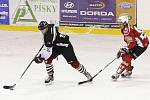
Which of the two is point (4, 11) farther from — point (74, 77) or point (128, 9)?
point (74, 77)

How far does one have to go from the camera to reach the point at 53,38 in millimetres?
5852

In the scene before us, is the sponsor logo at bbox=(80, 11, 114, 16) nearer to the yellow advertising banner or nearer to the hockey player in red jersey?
the yellow advertising banner

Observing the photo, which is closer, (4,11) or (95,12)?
(95,12)

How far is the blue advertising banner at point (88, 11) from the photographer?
436 inches

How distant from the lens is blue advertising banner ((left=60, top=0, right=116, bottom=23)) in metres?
11.1

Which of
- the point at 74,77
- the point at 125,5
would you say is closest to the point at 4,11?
the point at 125,5

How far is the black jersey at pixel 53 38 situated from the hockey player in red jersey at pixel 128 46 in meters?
0.67

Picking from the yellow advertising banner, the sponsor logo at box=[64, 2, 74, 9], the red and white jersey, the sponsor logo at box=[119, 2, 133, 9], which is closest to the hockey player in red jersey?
the red and white jersey

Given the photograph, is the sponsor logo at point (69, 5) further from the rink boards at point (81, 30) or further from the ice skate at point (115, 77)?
the ice skate at point (115, 77)

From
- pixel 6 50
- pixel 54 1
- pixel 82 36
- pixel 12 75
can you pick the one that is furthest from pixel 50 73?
pixel 54 1

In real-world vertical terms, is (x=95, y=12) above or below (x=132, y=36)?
above

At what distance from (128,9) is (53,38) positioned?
5.22 m

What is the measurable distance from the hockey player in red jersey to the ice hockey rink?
119 millimetres

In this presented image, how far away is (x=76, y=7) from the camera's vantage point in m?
11.4
